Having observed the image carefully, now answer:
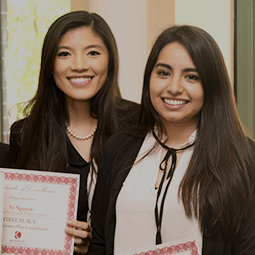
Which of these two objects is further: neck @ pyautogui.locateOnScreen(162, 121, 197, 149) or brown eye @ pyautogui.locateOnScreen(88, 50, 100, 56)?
brown eye @ pyautogui.locateOnScreen(88, 50, 100, 56)

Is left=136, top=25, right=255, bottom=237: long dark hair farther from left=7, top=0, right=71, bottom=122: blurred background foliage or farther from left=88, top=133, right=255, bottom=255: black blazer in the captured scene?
left=7, top=0, right=71, bottom=122: blurred background foliage

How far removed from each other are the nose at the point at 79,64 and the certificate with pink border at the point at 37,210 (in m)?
0.56

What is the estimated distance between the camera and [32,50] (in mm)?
4020

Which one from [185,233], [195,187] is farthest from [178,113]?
[185,233]

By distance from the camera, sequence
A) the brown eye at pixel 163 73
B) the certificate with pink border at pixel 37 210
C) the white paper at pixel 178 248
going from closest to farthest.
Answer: the white paper at pixel 178 248, the brown eye at pixel 163 73, the certificate with pink border at pixel 37 210

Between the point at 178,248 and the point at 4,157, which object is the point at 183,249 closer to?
the point at 178,248

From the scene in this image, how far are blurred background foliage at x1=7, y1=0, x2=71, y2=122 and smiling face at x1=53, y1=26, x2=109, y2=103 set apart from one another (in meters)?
2.11

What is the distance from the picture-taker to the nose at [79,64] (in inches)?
76.4

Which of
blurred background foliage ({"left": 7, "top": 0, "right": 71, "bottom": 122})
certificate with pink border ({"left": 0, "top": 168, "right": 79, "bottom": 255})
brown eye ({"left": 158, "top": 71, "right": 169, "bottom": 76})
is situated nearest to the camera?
brown eye ({"left": 158, "top": 71, "right": 169, "bottom": 76})

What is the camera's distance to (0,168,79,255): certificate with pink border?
1619 millimetres

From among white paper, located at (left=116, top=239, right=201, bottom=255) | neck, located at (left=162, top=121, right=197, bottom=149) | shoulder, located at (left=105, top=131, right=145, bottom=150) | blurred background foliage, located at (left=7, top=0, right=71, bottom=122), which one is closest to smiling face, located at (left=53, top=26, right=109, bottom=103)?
A: shoulder, located at (left=105, top=131, right=145, bottom=150)

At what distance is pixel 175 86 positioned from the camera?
146 centimetres

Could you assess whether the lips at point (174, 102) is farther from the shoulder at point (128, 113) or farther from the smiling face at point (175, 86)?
the shoulder at point (128, 113)

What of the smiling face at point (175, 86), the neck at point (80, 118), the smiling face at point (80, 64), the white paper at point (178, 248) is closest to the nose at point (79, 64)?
the smiling face at point (80, 64)
